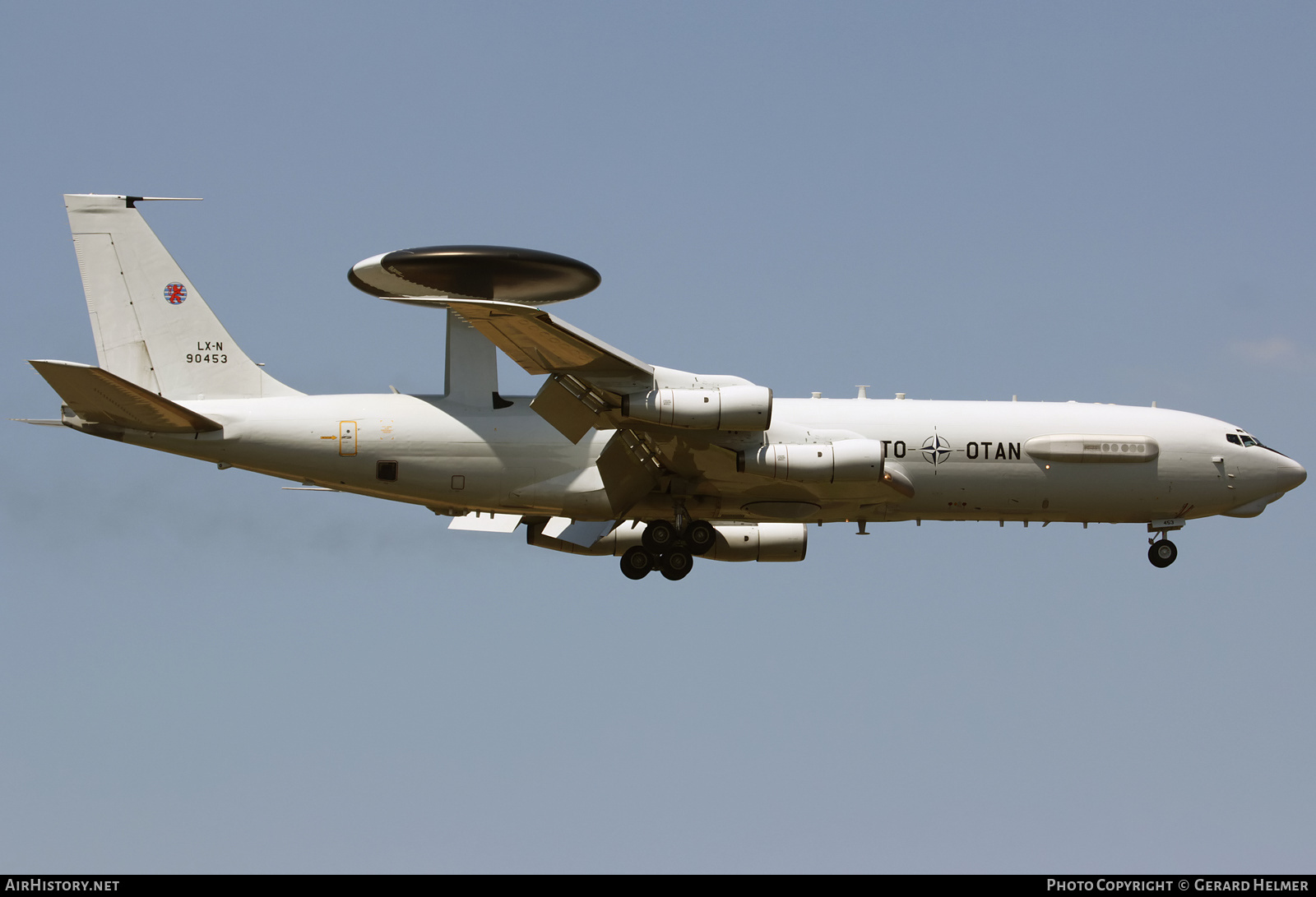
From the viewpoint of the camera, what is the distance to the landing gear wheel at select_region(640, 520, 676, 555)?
84.8 feet

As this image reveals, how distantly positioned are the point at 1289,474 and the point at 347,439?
18.7 meters

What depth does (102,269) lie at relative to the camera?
25.5 metres

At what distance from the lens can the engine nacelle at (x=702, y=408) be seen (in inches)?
880

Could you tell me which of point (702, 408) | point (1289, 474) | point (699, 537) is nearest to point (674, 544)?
point (699, 537)

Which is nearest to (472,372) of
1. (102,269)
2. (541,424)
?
(541,424)

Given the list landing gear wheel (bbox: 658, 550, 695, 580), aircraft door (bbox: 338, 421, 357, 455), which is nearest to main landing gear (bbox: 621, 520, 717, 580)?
landing gear wheel (bbox: 658, 550, 695, 580)

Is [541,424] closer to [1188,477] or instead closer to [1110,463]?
[1110,463]

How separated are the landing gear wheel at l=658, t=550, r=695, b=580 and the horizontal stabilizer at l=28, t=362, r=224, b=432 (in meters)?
8.53

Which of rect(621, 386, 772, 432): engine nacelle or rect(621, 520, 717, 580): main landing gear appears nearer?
rect(621, 386, 772, 432): engine nacelle

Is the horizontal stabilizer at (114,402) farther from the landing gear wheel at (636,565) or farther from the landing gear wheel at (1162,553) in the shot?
the landing gear wheel at (1162,553)

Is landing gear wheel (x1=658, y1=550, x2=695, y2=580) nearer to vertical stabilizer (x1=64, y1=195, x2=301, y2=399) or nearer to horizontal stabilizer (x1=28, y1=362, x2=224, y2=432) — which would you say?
vertical stabilizer (x1=64, y1=195, x2=301, y2=399)

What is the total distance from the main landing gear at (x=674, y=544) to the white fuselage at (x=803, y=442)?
1.10 ft

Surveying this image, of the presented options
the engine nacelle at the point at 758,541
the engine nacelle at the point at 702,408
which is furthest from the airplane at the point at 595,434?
the engine nacelle at the point at 758,541
